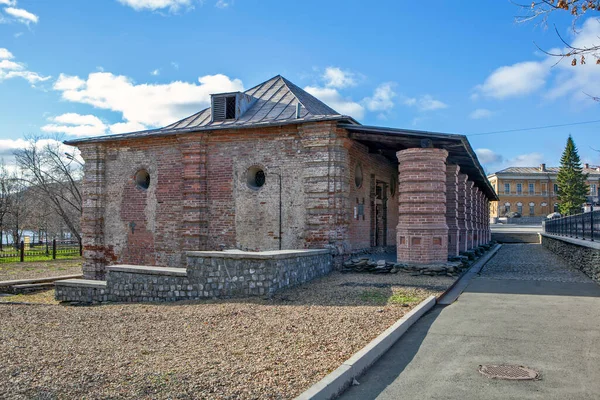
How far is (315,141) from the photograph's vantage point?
45.4 ft

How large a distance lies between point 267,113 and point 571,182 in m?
64.4

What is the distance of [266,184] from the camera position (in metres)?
14.7

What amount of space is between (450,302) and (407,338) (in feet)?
9.53

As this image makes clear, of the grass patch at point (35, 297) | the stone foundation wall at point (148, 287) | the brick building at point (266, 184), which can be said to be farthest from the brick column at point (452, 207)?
the grass patch at point (35, 297)

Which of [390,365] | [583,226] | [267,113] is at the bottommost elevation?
[390,365]

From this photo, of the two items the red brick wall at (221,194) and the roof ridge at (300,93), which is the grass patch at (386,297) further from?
the roof ridge at (300,93)

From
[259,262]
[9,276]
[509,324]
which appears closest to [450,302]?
[509,324]

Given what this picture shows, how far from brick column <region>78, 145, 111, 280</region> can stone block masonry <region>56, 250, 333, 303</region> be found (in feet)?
12.9

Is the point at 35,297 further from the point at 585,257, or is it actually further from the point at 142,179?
the point at 585,257

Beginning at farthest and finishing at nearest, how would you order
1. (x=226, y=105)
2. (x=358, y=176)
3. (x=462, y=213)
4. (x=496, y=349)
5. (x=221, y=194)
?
(x=462, y=213) < (x=226, y=105) < (x=358, y=176) < (x=221, y=194) < (x=496, y=349)

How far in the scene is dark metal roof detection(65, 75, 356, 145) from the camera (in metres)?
14.8

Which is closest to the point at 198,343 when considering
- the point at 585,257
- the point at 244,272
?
the point at 244,272

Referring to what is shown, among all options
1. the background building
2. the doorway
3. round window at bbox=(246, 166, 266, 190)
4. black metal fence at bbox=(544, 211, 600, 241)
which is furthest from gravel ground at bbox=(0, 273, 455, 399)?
the background building

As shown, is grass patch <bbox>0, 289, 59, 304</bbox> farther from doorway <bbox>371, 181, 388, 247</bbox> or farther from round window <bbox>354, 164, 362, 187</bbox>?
doorway <bbox>371, 181, 388, 247</bbox>
